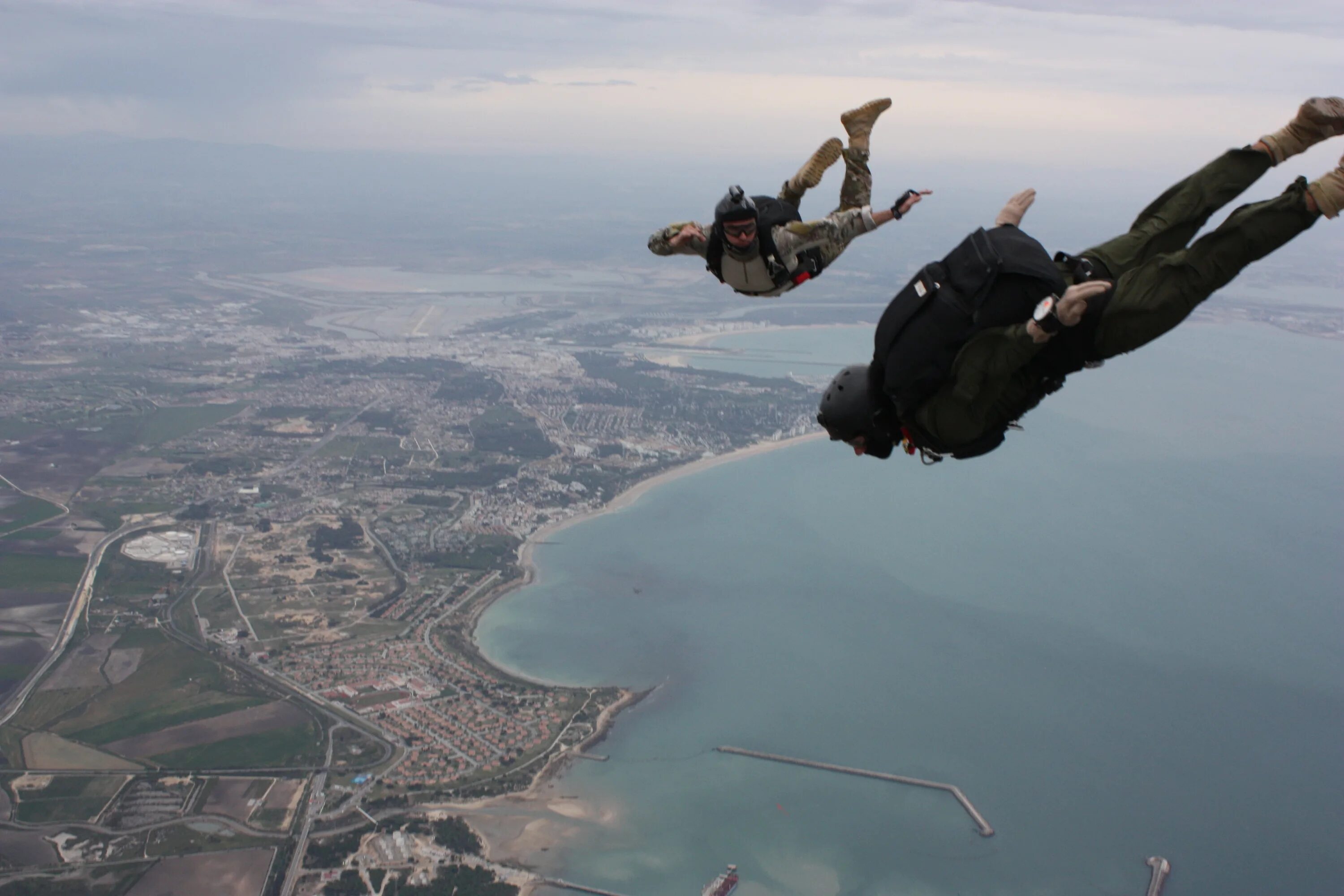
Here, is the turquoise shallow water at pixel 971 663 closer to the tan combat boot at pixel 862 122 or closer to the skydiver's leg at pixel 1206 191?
the tan combat boot at pixel 862 122

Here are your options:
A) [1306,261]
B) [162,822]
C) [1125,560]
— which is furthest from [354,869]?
[1306,261]

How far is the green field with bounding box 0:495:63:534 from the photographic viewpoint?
1634 inches

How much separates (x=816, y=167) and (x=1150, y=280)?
2.35 meters

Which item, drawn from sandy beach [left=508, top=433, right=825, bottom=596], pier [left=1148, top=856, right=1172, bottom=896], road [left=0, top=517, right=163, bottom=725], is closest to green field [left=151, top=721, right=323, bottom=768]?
road [left=0, top=517, right=163, bottom=725]

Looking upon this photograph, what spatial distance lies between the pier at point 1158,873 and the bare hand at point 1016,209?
78.0 feet

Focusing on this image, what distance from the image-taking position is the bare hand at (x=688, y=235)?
5.68m

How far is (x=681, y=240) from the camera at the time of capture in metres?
5.75

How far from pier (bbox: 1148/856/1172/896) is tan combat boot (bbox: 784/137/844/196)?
918 inches

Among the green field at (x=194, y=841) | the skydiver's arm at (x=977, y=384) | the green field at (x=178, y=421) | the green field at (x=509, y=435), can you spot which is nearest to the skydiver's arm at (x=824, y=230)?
the skydiver's arm at (x=977, y=384)

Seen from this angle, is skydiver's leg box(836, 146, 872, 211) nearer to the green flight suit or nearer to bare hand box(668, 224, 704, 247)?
bare hand box(668, 224, 704, 247)

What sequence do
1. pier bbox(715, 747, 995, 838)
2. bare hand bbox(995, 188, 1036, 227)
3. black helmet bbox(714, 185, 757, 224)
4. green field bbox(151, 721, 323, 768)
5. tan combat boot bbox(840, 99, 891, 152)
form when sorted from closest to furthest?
1. bare hand bbox(995, 188, 1036, 227)
2. black helmet bbox(714, 185, 757, 224)
3. tan combat boot bbox(840, 99, 891, 152)
4. pier bbox(715, 747, 995, 838)
5. green field bbox(151, 721, 323, 768)

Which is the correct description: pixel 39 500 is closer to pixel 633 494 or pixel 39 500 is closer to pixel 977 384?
pixel 633 494

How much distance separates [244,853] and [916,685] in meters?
19.7

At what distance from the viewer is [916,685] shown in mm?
31797
